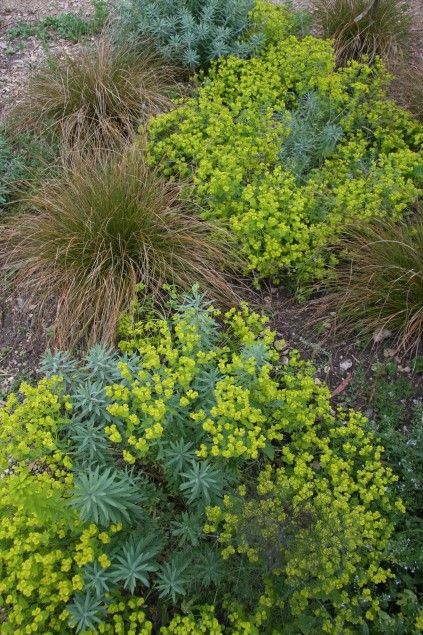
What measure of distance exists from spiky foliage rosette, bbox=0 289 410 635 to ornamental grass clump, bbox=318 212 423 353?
0.74m

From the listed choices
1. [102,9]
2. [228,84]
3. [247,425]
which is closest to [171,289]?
[247,425]

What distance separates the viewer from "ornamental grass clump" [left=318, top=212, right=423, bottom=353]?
10.9 feet

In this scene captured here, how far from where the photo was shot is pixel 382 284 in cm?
343

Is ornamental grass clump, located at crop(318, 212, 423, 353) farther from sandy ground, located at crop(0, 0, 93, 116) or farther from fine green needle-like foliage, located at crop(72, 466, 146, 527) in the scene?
sandy ground, located at crop(0, 0, 93, 116)

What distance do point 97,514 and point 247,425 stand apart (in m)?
0.75

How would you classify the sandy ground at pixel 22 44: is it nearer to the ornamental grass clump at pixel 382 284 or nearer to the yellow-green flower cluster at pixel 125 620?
the ornamental grass clump at pixel 382 284

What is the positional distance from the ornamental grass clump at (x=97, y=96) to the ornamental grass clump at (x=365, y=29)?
1654mm

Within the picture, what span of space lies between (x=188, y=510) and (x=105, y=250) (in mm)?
1757

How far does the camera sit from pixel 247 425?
98.4 inches

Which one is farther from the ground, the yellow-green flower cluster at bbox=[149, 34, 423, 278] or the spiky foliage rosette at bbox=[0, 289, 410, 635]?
the yellow-green flower cluster at bbox=[149, 34, 423, 278]

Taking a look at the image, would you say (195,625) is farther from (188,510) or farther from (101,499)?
(101,499)

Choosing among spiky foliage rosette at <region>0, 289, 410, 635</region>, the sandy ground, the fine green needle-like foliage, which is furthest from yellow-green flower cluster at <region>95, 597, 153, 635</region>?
the sandy ground

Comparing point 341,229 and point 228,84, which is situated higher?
point 228,84

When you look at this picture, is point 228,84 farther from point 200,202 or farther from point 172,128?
point 200,202
